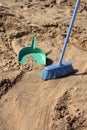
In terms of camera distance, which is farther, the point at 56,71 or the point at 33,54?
the point at 33,54

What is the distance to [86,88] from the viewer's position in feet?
11.9

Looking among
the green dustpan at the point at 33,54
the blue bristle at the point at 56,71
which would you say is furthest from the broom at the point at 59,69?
the green dustpan at the point at 33,54

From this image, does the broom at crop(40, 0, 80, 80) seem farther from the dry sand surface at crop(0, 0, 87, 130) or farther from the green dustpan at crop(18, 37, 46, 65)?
the green dustpan at crop(18, 37, 46, 65)

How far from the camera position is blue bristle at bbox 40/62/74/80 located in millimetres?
3762

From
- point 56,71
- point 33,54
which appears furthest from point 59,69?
point 33,54

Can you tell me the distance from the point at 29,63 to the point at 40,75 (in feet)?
1.08

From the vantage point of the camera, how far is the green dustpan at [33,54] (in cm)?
417

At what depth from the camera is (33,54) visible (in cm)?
430

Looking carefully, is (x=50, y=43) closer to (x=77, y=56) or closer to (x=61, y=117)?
(x=77, y=56)

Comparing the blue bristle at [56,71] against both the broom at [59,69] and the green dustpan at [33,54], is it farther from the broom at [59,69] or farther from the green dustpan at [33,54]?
the green dustpan at [33,54]

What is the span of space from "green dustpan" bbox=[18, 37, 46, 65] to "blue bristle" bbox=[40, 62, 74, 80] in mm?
359

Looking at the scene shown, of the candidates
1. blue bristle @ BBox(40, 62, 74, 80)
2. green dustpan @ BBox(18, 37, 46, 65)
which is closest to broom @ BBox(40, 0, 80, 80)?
blue bristle @ BBox(40, 62, 74, 80)

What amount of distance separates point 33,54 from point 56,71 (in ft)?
2.02

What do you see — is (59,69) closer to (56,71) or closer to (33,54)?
(56,71)
